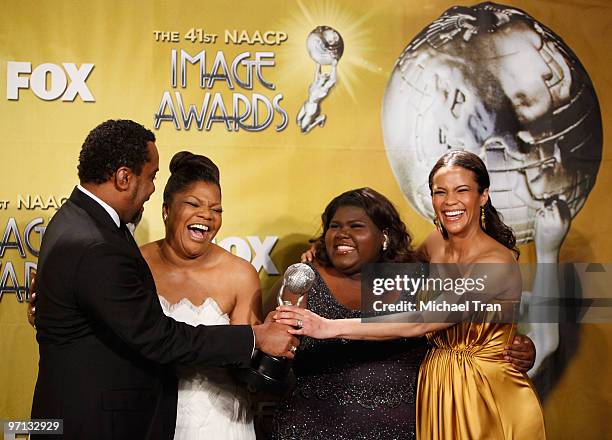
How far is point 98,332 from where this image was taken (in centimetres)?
274

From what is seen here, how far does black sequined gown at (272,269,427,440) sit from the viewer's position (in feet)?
10.6

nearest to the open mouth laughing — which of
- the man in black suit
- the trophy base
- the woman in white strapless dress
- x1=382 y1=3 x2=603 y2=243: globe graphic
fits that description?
the woman in white strapless dress

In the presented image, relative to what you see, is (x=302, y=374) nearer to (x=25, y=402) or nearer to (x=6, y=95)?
(x=25, y=402)

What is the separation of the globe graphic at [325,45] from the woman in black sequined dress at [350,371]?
3.61ft

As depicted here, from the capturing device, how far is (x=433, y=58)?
4.28m

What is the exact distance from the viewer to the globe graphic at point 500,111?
4254 millimetres

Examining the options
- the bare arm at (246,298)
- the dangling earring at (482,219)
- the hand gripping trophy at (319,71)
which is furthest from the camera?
the hand gripping trophy at (319,71)

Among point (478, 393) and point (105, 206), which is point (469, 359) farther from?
point (105, 206)

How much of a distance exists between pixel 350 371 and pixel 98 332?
109 cm

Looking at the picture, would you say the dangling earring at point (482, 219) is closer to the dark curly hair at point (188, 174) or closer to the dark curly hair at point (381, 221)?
the dark curly hair at point (381, 221)

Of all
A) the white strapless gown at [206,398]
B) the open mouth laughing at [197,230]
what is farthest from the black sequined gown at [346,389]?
the open mouth laughing at [197,230]

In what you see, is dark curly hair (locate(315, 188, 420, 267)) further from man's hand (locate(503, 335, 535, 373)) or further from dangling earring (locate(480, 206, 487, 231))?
man's hand (locate(503, 335, 535, 373))

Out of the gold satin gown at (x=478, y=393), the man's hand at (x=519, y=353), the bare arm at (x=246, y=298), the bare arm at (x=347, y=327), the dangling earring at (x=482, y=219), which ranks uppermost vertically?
the dangling earring at (x=482, y=219)

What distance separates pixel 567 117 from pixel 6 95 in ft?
9.96
